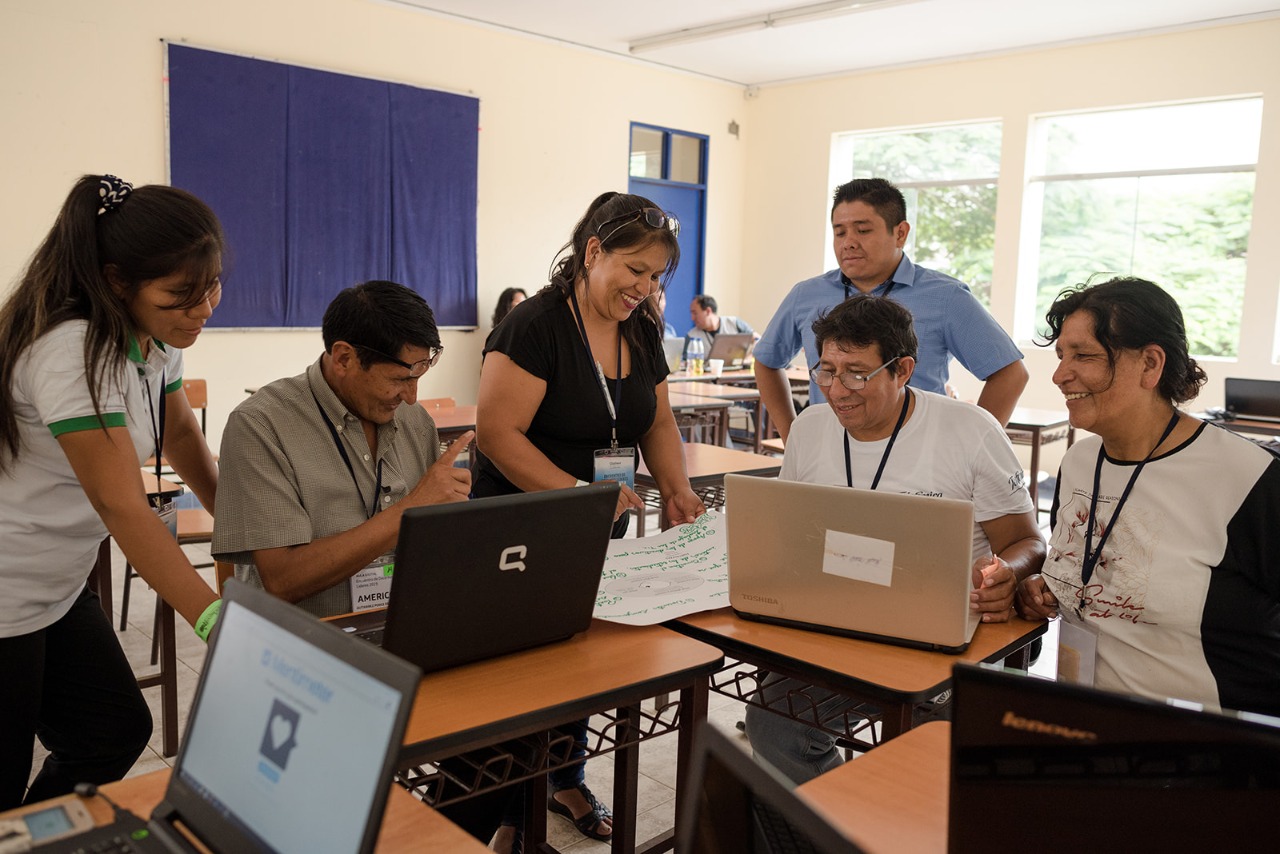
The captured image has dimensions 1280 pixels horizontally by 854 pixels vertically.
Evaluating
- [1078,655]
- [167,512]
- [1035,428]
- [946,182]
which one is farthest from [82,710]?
[946,182]

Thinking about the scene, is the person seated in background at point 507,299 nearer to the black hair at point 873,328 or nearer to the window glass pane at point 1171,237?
the window glass pane at point 1171,237

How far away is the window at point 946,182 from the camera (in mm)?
8141

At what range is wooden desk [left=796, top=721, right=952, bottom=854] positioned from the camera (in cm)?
115

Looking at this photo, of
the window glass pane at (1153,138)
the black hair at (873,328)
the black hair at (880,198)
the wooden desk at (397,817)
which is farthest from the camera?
the window glass pane at (1153,138)

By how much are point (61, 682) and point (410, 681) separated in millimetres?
1113

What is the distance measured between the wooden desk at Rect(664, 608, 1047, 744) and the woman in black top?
39 centimetres

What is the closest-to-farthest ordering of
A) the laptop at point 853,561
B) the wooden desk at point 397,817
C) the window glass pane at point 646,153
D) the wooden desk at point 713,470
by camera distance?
the wooden desk at point 397,817 → the laptop at point 853,561 → the wooden desk at point 713,470 → the window glass pane at point 646,153

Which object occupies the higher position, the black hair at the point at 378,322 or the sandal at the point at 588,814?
the black hair at the point at 378,322

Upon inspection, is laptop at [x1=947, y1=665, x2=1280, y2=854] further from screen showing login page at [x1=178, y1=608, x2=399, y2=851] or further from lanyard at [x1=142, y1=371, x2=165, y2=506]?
lanyard at [x1=142, y1=371, x2=165, y2=506]

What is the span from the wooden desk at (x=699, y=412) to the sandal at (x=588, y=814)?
9.01 feet

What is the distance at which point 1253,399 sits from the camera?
15.8 feet

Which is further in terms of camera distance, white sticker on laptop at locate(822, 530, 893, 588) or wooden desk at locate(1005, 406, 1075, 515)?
wooden desk at locate(1005, 406, 1075, 515)

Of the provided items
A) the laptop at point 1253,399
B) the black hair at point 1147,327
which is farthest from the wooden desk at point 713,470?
the laptop at point 1253,399

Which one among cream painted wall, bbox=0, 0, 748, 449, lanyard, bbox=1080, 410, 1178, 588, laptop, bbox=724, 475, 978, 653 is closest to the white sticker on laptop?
laptop, bbox=724, 475, 978, 653
